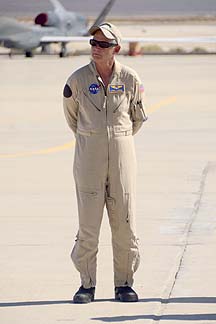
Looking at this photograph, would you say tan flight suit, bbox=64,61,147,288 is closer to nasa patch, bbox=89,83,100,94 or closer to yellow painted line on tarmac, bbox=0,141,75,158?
nasa patch, bbox=89,83,100,94

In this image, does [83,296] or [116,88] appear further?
[83,296]

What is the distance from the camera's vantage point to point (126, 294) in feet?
25.0

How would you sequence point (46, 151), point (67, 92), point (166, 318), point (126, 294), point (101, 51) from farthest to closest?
point (46, 151), point (126, 294), point (67, 92), point (101, 51), point (166, 318)

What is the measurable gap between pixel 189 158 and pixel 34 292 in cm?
835

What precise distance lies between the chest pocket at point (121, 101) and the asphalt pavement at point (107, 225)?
1290 millimetres

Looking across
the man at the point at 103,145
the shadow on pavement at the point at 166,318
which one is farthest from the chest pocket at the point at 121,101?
the shadow on pavement at the point at 166,318

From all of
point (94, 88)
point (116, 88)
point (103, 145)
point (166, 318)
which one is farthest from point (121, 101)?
point (166, 318)

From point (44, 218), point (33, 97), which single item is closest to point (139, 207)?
point (44, 218)

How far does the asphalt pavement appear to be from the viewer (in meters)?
7.52

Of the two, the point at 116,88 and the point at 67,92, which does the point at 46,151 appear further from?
the point at 116,88

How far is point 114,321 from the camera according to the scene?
7105 millimetres

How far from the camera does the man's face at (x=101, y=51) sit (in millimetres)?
7324

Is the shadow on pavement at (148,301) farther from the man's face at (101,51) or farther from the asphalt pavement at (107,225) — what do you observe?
the man's face at (101,51)

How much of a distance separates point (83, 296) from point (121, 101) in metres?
1.31
